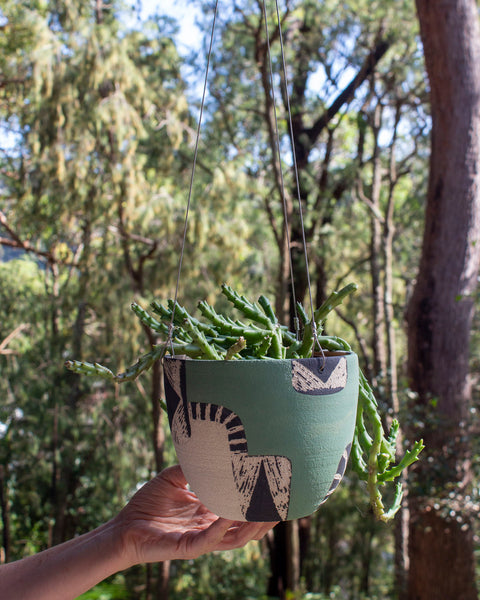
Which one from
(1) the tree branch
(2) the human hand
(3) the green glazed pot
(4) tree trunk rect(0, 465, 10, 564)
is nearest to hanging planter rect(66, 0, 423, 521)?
(3) the green glazed pot

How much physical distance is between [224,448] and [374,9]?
4.71m

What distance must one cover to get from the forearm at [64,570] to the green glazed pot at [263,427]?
27 cm

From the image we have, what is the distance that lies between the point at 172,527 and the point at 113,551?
3.8 inches

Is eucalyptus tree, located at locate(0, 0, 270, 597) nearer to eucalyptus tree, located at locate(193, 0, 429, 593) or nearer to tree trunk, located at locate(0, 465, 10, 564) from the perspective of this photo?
tree trunk, located at locate(0, 465, 10, 564)

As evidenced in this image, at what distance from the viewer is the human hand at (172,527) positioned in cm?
81

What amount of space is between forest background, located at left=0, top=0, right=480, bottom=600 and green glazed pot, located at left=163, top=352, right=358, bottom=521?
1.97 meters

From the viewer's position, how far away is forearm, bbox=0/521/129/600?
84 cm

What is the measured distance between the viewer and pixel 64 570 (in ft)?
2.77

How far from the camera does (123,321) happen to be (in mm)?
3912

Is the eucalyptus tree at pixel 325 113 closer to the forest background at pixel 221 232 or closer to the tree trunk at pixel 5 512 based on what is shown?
the forest background at pixel 221 232

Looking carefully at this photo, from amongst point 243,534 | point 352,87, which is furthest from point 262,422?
point 352,87

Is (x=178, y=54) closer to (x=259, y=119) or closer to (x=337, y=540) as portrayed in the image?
(x=259, y=119)

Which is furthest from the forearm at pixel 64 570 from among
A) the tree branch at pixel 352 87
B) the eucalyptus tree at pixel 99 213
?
the tree branch at pixel 352 87

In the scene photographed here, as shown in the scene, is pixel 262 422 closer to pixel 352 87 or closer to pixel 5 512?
pixel 352 87
